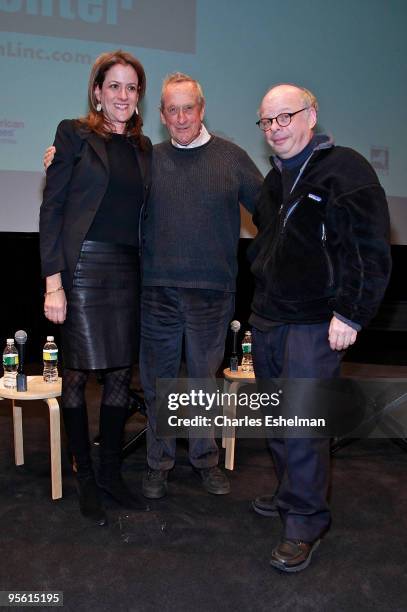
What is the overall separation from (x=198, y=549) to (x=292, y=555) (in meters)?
0.30

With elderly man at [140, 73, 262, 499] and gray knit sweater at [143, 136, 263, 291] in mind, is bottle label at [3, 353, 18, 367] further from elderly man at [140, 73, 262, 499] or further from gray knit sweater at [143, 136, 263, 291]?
gray knit sweater at [143, 136, 263, 291]

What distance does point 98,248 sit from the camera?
1930mm

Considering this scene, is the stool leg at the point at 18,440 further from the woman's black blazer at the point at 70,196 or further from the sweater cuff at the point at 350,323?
the sweater cuff at the point at 350,323

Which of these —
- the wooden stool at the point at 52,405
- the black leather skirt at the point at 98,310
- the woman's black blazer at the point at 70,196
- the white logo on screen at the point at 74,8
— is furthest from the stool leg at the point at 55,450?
the white logo on screen at the point at 74,8

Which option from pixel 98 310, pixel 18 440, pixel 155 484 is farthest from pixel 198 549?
pixel 18 440

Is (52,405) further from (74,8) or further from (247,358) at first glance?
(74,8)

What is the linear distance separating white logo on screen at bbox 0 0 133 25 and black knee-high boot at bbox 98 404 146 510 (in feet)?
8.72

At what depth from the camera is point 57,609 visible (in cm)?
150

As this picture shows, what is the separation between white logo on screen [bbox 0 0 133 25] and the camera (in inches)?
138

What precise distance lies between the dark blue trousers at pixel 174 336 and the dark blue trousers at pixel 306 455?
44cm

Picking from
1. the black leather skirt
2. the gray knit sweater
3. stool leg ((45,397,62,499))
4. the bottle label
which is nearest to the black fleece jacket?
the gray knit sweater

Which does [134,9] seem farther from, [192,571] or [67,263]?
[192,571]

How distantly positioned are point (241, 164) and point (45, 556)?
1492 millimetres

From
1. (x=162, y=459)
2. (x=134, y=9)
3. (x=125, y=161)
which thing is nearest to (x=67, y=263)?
(x=125, y=161)
